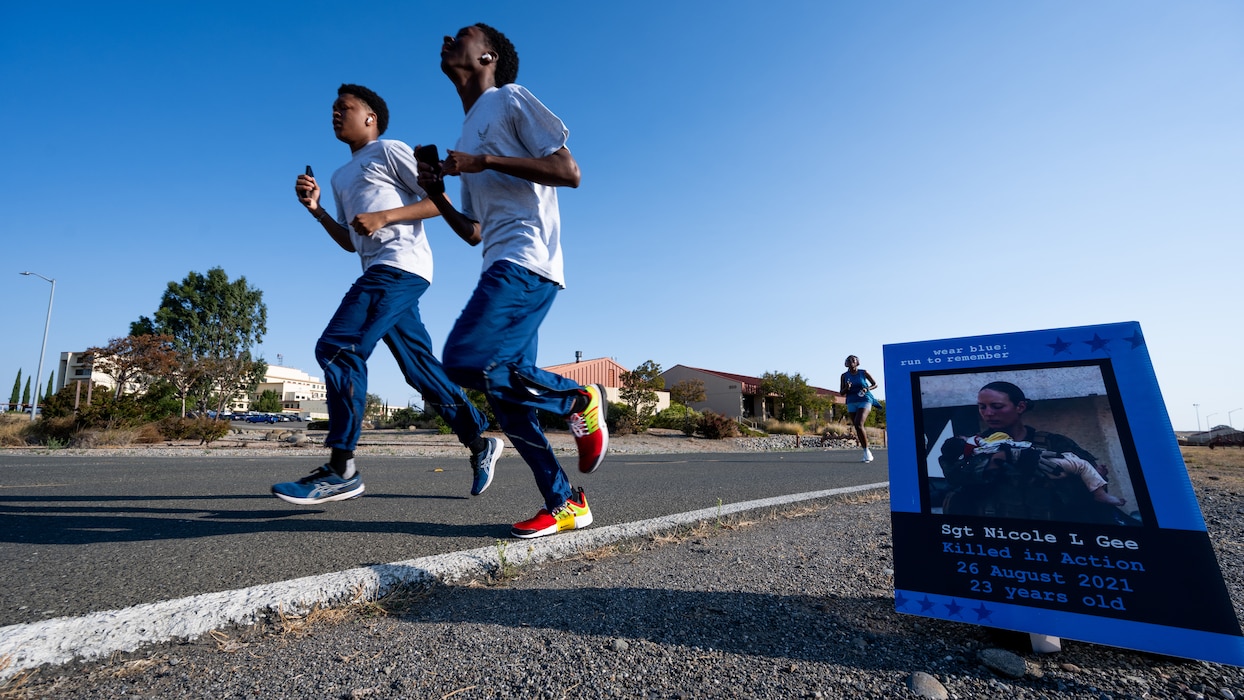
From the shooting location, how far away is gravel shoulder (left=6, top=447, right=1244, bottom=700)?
106 centimetres

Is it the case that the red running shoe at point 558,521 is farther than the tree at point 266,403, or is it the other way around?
the tree at point 266,403

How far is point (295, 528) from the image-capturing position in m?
2.45

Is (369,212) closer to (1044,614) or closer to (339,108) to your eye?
(339,108)

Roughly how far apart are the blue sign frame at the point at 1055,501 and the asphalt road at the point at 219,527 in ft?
5.14

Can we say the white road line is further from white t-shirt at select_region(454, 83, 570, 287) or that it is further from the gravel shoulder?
white t-shirt at select_region(454, 83, 570, 287)

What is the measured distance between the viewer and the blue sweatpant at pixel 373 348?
8.71ft

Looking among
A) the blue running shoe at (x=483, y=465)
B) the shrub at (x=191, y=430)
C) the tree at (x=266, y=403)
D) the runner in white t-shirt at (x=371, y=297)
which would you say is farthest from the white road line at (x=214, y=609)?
the tree at (x=266, y=403)

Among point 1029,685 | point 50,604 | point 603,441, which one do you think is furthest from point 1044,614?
point 50,604

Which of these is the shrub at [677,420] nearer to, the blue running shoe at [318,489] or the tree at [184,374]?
the tree at [184,374]

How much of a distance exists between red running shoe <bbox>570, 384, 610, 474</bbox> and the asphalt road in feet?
1.39

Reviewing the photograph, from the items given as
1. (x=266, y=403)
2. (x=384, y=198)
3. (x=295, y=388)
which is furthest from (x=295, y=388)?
(x=384, y=198)

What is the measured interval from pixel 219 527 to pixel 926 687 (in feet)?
9.04

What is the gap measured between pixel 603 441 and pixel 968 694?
1704 mm

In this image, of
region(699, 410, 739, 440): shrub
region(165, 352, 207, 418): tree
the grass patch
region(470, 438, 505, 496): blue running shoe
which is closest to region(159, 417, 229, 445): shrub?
region(165, 352, 207, 418): tree
